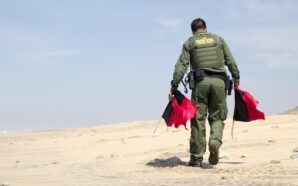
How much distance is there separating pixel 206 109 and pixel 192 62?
0.68 metres

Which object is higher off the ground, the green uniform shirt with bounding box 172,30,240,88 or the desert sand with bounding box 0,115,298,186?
the green uniform shirt with bounding box 172,30,240,88

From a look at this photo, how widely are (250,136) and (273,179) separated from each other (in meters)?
5.61

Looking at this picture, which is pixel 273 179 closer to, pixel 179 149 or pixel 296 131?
pixel 179 149

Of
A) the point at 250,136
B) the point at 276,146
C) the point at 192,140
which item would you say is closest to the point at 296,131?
the point at 250,136

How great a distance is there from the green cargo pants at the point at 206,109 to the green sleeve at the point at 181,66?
27 cm

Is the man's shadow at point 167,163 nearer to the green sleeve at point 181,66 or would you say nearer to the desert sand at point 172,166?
the desert sand at point 172,166

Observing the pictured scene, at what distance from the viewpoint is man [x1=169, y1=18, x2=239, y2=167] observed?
765 centimetres

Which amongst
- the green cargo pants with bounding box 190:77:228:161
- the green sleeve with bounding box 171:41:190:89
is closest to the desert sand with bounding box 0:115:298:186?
the green cargo pants with bounding box 190:77:228:161

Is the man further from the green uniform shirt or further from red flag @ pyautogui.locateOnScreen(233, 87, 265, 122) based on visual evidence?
red flag @ pyautogui.locateOnScreen(233, 87, 265, 122)

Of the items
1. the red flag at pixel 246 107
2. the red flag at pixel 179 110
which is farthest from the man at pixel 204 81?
the red flag at pixel 246 107

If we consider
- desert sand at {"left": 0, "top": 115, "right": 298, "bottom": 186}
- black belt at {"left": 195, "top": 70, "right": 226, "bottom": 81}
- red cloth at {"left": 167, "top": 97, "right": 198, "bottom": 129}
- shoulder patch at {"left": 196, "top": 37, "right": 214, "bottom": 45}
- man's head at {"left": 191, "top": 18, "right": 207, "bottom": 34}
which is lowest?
desert sand at {"left": 0, "top": 115, "right": 298, "bottom": 186}

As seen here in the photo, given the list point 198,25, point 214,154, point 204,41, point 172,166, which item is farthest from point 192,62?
point 172,166

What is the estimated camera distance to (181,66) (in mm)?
7664

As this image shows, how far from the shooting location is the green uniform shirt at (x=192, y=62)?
767cm
